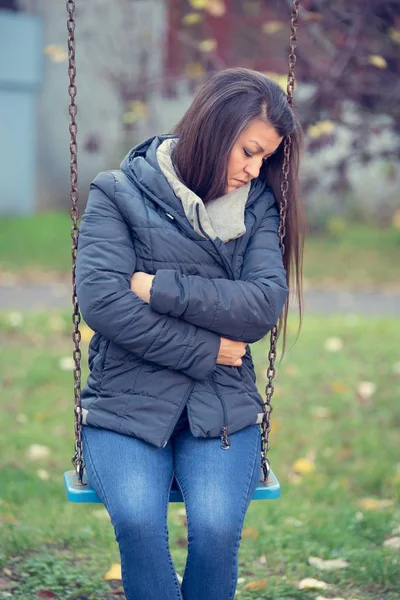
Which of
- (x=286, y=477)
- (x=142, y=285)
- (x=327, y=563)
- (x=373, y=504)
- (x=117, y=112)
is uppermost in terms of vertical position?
(x=117, y=112)

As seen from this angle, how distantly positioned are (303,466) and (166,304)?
248 centimetres

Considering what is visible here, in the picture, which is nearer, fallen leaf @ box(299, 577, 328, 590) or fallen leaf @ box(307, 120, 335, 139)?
fallen leaf @ box(299, 577, 328, 590)

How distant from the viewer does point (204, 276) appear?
287 centimetres

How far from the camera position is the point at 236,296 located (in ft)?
9.19

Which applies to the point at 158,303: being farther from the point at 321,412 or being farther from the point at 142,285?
the point at 321,412

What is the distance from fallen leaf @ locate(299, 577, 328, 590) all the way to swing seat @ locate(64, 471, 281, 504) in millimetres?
714

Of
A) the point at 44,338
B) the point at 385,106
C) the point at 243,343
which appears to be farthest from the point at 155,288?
the point at 44,338

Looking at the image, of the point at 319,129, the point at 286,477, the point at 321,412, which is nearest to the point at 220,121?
the point at 319,129

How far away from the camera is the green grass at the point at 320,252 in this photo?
9523 mm

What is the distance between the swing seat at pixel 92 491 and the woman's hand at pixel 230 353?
366mm

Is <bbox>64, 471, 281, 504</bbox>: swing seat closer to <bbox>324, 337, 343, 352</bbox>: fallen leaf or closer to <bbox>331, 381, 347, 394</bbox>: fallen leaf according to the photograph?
<bbox>331, 381, 347, 394</bbox>: fallen leaf

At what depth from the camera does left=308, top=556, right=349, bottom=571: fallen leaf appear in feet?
12.0

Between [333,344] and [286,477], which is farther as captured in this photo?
[333,344]

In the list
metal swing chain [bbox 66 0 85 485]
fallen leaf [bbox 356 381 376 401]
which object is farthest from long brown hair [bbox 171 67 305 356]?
fallen leaf [bbox 356 381 376 401]
